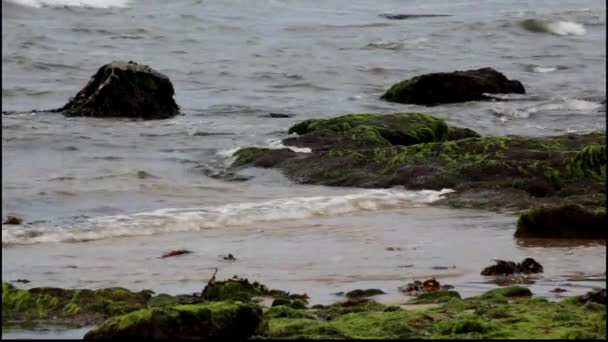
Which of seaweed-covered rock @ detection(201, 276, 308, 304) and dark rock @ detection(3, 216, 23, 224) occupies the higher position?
seaweed-covered rock @ detection(201, 276, 308, 304)

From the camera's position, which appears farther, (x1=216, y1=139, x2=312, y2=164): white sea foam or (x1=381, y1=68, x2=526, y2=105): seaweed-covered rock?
(x1=381, y1=68, x2=526, y2=105): seaweed-covered rock

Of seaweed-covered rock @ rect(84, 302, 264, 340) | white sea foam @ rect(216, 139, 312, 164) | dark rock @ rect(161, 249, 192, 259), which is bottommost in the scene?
white sea foam @ rect(216, 139, 312, 164)

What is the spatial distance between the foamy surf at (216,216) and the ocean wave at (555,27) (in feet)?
64.6

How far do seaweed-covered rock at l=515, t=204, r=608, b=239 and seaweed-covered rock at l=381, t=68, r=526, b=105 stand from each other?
9509 millimetres

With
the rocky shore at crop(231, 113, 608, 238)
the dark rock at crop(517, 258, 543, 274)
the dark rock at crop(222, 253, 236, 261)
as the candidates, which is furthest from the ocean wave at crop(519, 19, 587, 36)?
the dark rock at crop(517, 258, 543, 274)

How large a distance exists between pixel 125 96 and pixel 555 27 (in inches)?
661

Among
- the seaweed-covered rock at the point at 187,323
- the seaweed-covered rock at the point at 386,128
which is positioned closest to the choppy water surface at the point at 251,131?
the seaweed-covered rock at the point at 386,128

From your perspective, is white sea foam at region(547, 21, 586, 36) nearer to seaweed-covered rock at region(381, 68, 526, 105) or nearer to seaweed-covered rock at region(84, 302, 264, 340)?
seaweed-covered rock at region(381, 68, 526, 105)

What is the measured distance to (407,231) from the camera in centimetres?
863

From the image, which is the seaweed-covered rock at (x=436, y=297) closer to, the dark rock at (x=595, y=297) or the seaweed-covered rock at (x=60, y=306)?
the dark rock at (x=595, y=297)

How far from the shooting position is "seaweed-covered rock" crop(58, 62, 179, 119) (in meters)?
15.5

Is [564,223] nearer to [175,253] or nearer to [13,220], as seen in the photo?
[175,253]

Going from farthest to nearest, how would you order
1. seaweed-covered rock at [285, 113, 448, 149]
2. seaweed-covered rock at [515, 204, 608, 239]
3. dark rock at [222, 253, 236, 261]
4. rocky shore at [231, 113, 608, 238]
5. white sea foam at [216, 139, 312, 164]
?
1. seaweed-covered rock at [285, 113, 448, 149]
2. white sea foam at [216, 139, 312, 164]
3. rocky shore at [231, 113, 608, 238]
4. seaweed-covered rock at [515, 204, 608, 239]
5. dark rock at [222, 253, 236, 261]

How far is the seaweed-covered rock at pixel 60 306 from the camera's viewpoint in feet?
17.2
